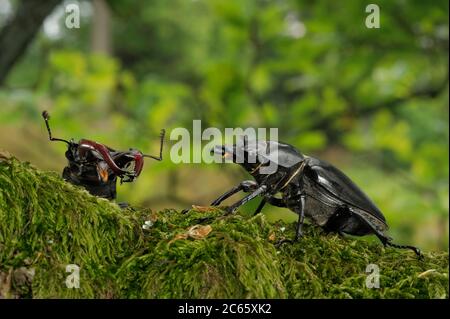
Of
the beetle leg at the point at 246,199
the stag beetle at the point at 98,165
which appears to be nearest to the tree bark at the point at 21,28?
the stag beetle at the point at 98,165

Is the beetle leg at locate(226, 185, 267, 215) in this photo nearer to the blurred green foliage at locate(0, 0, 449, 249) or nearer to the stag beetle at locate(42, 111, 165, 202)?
the stag beetle at locate(42, 111, 165, 202)

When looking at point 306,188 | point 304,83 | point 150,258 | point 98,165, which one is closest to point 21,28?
point 304,83

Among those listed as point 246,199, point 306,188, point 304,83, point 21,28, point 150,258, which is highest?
point 304,83

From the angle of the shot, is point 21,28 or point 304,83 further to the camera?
point 304,83

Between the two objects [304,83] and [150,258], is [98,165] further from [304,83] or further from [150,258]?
[304,83]

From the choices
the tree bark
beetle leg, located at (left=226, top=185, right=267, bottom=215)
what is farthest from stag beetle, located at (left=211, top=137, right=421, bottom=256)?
the tree bark

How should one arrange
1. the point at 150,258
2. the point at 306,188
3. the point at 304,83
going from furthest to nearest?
the point at 304,83 → the point at 306,188 → the point at 150,258
